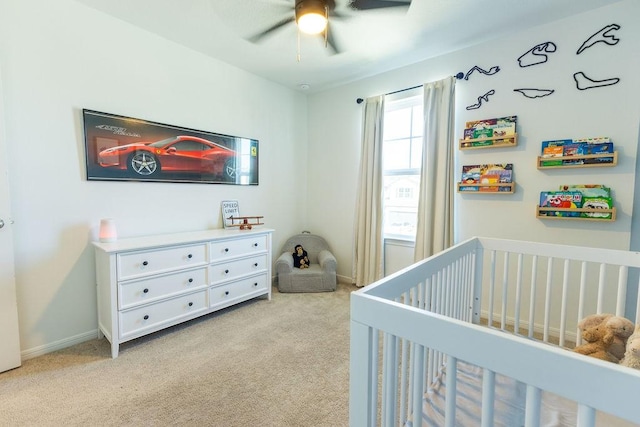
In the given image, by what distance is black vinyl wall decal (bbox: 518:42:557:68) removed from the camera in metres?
2.31

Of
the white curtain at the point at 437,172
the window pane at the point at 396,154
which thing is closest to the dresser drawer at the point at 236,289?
the white curtain at the point at 437,172

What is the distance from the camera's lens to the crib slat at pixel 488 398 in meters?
0.68

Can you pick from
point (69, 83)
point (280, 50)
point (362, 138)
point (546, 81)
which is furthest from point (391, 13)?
point (69, 83)

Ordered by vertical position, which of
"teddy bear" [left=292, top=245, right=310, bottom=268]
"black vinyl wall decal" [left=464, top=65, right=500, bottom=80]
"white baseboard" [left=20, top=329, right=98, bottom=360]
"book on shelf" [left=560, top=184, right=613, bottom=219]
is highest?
"black vinyl wall decal" [left=464, top=65, right=500, bottom=80]

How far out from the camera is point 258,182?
348 cm

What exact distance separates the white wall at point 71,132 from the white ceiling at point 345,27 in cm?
25

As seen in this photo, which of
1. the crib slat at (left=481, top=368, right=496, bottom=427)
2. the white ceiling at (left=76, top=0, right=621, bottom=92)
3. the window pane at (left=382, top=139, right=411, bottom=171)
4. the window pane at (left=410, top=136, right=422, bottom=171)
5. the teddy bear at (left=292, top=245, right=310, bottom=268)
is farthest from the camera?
the teddy bear at (left=292, top=245, right=310, bottom=268)

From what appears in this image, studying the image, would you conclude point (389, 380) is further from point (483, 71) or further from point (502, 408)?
point (483, 71)

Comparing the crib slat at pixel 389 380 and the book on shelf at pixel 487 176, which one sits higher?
the book on shelf at pixel 487 176

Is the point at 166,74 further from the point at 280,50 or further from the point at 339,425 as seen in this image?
the point at 339,425

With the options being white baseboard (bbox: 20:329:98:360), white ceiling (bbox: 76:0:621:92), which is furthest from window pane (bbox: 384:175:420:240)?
white baseboard (bbox: 20:329:98:360)

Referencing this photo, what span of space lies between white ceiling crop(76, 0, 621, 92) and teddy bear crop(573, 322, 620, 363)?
5.75 ft

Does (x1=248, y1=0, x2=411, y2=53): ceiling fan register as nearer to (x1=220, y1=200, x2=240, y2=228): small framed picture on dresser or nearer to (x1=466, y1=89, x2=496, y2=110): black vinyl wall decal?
(x1=466, y1=89, x2=496, y2=110): black vinyl wall decal

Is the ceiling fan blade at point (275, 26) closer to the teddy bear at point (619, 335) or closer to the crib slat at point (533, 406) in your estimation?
the crib slat at point (533, 406)
